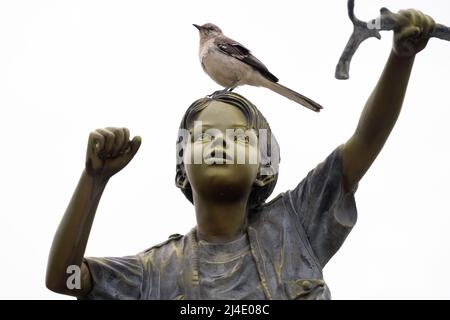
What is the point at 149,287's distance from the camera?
563 centimetres

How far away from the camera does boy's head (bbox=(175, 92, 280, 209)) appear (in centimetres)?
548

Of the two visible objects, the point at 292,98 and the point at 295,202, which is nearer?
the point at 295,202

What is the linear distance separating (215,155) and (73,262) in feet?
3.13

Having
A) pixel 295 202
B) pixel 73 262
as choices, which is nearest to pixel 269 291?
pixel 295 202

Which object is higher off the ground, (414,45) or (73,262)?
(414,45)

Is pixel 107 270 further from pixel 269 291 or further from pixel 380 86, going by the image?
pixel 380 86

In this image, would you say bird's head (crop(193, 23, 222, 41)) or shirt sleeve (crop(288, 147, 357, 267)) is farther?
bird's head (crop(193, 23, 222, 41))

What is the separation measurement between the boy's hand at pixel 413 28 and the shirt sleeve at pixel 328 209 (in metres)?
0.76

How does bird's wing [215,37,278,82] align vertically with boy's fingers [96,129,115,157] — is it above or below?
above

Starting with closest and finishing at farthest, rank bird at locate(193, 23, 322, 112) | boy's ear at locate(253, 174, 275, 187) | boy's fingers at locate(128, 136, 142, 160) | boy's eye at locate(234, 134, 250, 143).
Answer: boy's fingers at locate(128, 136, 142, 160)
boy's eye at locate(234, 134, 250, 143)
boy's ear at locate(253, 174, 275, 187)
bird at locate(193, 23, 322, 112)

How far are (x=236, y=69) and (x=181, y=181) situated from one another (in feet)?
13.2

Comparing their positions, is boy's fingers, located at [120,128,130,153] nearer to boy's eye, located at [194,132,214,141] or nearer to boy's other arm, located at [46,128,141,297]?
boy's other arm, located at [46,128,141,297]

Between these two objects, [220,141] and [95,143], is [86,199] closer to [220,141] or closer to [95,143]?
[95,143]

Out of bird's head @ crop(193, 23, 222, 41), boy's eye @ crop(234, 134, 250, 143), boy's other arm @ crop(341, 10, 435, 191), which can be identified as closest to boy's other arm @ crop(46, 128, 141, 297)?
boy's eye @ crop(234, 134, 250, 143)
